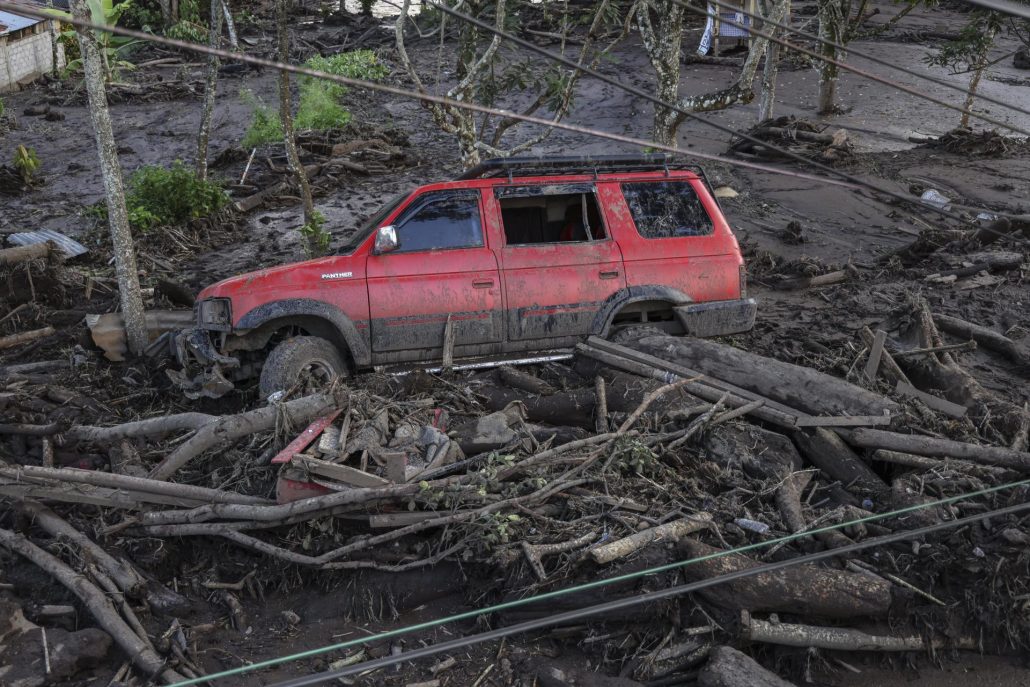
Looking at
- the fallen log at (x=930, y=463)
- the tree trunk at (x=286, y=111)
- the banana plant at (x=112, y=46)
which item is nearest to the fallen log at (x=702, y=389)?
the fallen log at (x=930, y=463)

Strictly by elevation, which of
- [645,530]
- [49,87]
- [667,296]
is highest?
[49,87]

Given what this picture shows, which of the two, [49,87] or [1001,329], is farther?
[49,87]

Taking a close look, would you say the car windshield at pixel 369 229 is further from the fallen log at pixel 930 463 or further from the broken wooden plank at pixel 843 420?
the fallen log at pixel 930 463

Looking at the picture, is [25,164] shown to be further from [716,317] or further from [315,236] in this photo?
[716,317]

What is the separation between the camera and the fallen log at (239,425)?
703 cm

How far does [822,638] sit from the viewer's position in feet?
18.1

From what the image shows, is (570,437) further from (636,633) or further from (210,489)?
(210,489)

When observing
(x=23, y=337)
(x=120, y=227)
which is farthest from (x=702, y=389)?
(x=23, y=337)

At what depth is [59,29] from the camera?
24531 mm

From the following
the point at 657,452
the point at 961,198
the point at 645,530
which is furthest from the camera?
the point at 961,198

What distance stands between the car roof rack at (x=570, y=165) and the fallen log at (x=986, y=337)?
3.24 metres

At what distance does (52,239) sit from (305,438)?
293 inches

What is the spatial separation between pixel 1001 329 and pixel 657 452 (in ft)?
20.1

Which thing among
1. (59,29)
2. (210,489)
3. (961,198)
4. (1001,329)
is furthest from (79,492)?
(59,29)
